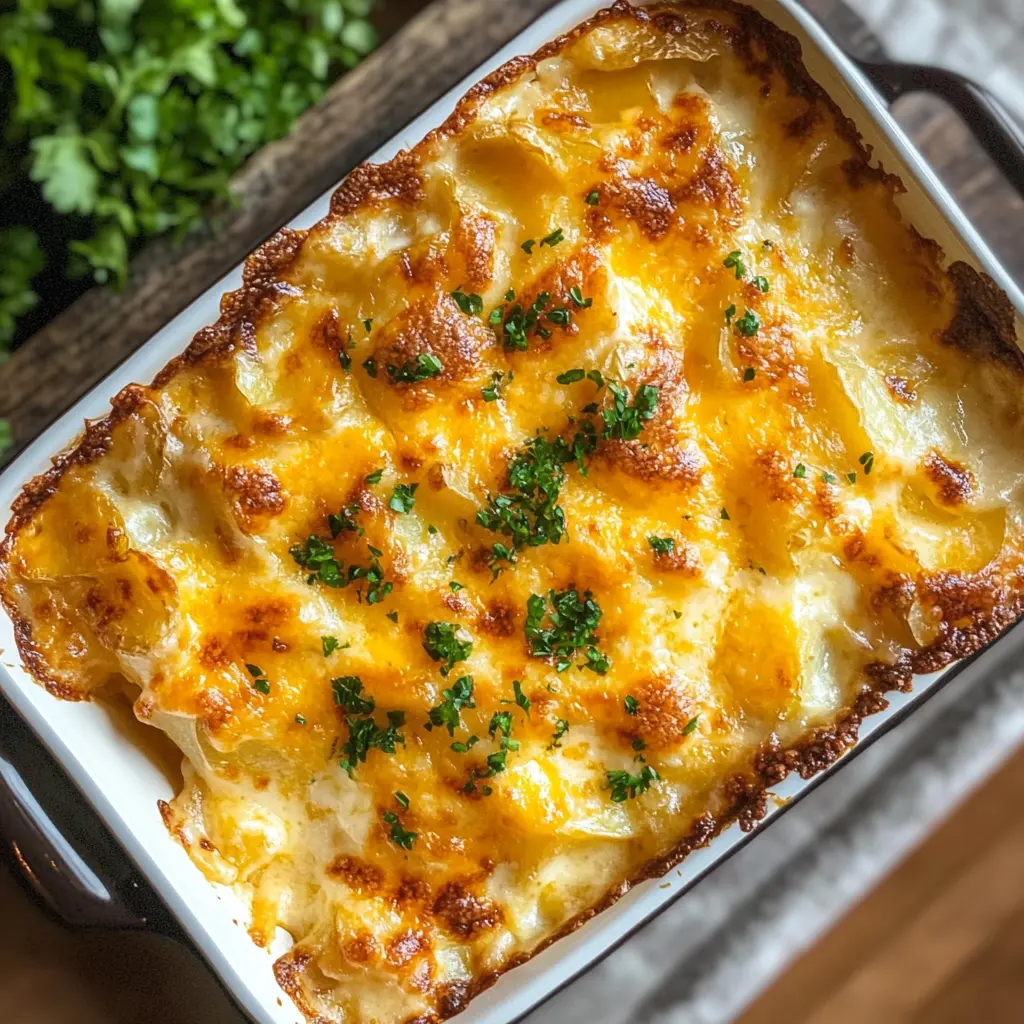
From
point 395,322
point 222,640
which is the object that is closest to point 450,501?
point 395,322

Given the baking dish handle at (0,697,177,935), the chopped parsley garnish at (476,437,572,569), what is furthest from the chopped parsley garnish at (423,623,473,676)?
the baking dish handle at (0,697,177,935)

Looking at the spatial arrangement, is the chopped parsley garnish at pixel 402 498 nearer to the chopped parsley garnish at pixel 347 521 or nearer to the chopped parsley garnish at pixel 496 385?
the chopped parsley garnish at pixel 347 521

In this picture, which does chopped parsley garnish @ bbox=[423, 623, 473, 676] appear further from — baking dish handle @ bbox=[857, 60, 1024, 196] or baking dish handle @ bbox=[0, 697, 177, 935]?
baking dish handle @ bbox=[857, 60, 1024, 196]

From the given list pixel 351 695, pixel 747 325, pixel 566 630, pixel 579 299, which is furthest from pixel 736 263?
pixel 351 695

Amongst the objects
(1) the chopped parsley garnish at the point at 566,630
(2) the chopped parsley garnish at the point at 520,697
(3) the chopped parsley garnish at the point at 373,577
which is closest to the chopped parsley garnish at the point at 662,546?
(1) the chopped parsley garnish at the point at 566,630

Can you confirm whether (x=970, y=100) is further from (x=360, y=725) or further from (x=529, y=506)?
(x=360, y=725)

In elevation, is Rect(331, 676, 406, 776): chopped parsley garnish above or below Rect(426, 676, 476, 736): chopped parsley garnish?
above

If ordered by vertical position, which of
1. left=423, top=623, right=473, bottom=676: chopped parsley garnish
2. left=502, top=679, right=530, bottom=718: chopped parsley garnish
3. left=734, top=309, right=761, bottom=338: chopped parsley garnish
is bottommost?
left=502, top=679, right=530, bottom=718: chopped parsley garnish
